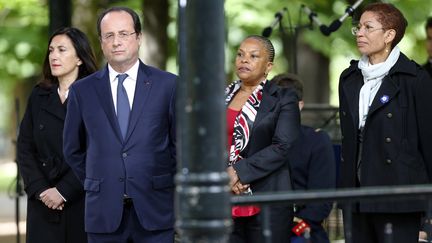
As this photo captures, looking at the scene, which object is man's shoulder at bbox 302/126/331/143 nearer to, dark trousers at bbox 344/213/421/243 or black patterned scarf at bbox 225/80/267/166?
black patterned scarf at bbox 225/80/267/166

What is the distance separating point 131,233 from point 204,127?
7.40 ft

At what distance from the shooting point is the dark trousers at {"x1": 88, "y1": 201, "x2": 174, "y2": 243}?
272 inches

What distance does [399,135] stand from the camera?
23.5ft

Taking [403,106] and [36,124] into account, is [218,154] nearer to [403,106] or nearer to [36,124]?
[403,106]

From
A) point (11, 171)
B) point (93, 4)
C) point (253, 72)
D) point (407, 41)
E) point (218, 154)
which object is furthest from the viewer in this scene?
point (11, 171)

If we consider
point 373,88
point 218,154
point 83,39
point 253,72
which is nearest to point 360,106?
point 373,88

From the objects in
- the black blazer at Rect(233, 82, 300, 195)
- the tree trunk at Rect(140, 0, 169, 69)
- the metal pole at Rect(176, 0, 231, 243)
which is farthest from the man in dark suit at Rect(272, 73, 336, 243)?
the tree trunk at Rect(140, 0, 169, 69)

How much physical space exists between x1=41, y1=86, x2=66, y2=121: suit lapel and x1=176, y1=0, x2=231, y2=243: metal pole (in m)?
3.20

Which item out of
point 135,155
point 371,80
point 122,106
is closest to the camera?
point 135,155

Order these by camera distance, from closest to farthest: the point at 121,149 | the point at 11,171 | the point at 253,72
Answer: the point at 121,149
the point at 253,72
the point at 11,171

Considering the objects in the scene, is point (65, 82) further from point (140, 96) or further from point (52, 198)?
point (140, 96)

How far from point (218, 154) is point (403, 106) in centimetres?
262

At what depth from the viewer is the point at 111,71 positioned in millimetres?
7156

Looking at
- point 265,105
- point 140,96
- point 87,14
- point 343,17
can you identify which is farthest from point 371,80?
point 87,14
